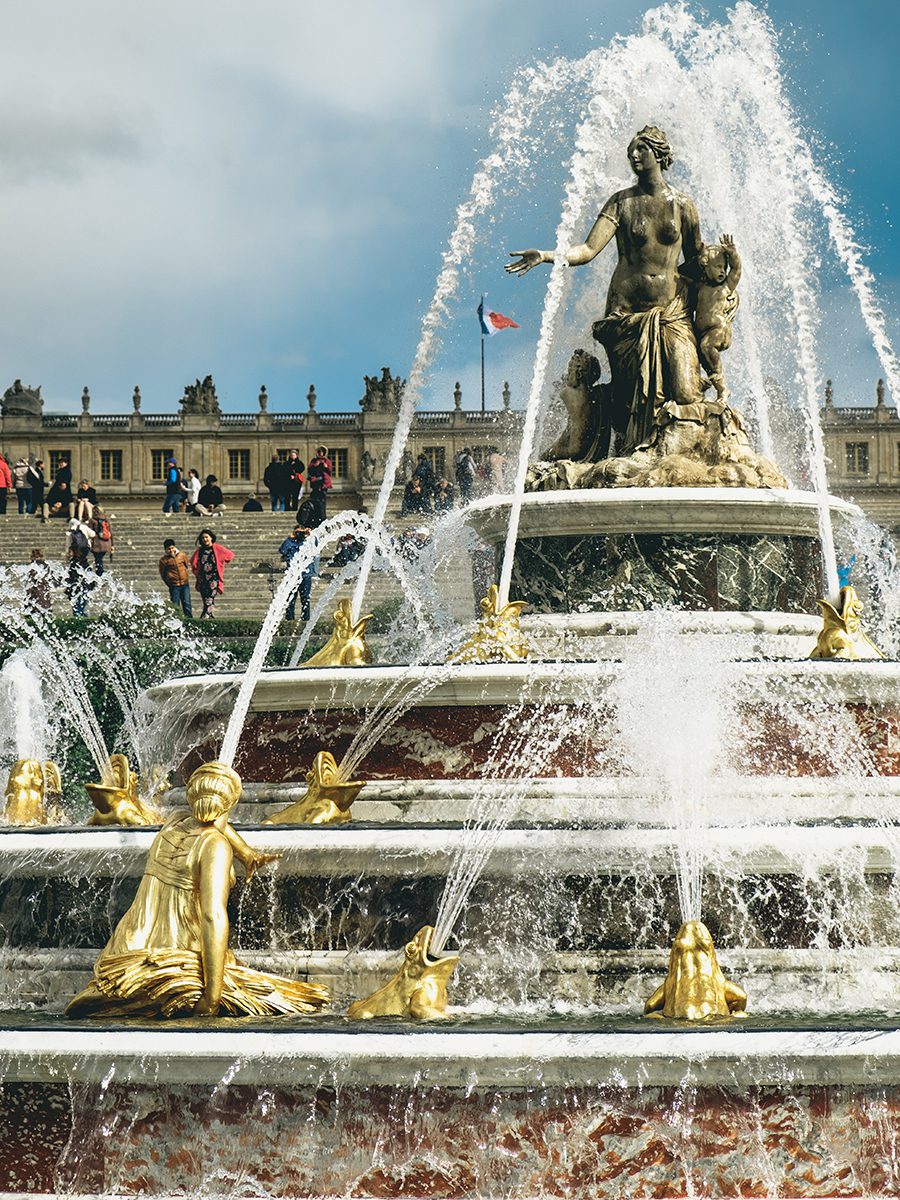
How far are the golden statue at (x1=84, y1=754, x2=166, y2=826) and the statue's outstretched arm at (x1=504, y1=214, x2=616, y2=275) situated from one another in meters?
3.62

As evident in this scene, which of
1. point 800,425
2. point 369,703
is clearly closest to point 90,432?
point 800,425

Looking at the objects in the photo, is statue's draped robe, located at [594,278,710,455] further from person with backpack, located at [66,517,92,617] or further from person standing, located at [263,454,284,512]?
person standing, located at [263,454,284,512]

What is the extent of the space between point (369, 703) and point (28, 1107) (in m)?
2.81

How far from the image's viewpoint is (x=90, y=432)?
237 feet

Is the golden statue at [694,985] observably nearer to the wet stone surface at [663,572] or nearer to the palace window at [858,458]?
the wet stone surface at [663,572]

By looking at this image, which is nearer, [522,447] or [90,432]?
[522,447]

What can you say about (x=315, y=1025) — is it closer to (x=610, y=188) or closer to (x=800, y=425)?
(x=610, y=188)

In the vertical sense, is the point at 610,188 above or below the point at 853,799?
above

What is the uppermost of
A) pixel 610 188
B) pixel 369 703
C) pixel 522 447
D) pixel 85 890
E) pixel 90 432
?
pixel 90 432

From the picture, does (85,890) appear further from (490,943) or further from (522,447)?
(522,447)

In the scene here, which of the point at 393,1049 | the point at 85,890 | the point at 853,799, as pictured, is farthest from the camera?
the point at 853,799

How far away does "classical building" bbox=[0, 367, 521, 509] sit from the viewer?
68500 mm

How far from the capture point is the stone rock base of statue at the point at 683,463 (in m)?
9.07

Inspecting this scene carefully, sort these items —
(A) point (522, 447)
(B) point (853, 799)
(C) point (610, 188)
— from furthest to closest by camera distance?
(C) point (610, 188), (A) point (522, 447), (B) point (853, 799)
